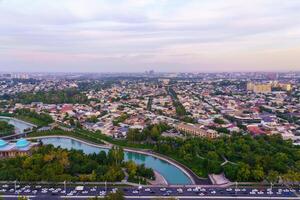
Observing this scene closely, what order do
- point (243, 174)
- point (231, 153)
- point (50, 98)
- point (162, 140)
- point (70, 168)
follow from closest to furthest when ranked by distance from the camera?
point (243, 174) < point (70, 168) < point (231, 153) < point (162, 140) < point (50, 98)

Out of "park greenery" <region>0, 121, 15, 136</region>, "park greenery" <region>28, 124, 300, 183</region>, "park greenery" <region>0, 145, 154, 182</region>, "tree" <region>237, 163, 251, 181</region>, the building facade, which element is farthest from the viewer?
"park greenery" <region>0, 121, 15, 136</region>

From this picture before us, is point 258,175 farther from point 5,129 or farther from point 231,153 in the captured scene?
point 5,129

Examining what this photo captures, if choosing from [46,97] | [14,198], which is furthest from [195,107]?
[14,198]

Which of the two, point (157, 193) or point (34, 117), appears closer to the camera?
point (157, 193)

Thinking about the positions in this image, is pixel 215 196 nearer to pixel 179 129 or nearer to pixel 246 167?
pixel 246 167

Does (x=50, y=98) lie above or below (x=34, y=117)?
above

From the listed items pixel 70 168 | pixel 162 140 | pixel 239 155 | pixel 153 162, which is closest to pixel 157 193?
pixel 70 168

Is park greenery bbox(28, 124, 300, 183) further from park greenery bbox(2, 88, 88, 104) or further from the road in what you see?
park greenery bbox(2, 88, 88, 104)

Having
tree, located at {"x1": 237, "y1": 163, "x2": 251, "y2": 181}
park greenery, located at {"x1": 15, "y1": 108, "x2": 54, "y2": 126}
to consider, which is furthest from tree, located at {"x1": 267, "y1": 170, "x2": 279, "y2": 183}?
park greenery, located at {"x1": 15, "y1": 108, "x2": 54, "y2": 126}
